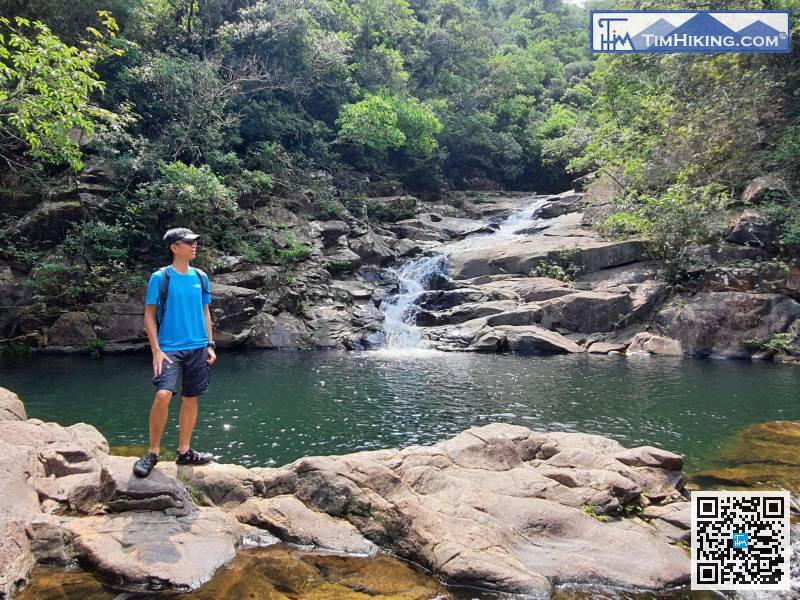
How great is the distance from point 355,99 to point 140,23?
12416 mm

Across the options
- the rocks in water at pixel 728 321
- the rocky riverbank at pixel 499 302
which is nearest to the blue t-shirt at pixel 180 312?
the rocky riverbank at pixel 499 302

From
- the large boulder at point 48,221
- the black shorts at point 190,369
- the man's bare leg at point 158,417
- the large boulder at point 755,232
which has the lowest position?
the man's bare leg at point 158,417

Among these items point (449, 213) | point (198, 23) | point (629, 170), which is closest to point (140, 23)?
point (198, 23)

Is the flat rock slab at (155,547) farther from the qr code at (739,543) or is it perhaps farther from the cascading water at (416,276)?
the cascading water at (416,276)

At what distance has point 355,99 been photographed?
31.5m

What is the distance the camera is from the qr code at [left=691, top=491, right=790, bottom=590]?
13.5 ft

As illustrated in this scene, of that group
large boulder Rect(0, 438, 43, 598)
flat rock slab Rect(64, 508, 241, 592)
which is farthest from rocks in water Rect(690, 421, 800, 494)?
large boulder Rect(0, 438, 43, 598)

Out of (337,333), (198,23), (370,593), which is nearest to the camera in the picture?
(370,593)

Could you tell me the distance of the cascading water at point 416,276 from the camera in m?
20.2

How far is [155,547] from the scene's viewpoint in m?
3.97

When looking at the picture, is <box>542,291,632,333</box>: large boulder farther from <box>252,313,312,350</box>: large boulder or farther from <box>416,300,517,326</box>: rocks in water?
<box>252,313,312,350</box>: large boulder

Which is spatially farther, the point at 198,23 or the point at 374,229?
the point at 374,229

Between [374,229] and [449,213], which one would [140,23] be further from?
[449,213]

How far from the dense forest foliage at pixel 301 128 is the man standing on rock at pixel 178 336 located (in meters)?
5.57
